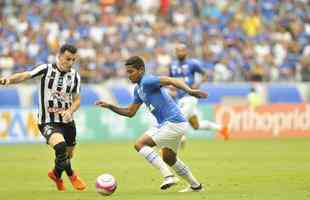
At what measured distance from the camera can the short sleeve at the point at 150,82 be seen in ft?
A: 44.7

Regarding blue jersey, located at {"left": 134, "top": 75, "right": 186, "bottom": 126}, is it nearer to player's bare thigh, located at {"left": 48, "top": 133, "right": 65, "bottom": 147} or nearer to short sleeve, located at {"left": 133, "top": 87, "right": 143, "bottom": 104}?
short sleeve, located at {"left": 133, "top": 87, "right": 143, "bottom": 104}

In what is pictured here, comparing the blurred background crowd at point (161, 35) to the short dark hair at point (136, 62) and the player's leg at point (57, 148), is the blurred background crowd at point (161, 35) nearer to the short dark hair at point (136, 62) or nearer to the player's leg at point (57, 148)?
the player's leg at point (57, 148)

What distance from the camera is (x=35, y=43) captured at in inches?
1284

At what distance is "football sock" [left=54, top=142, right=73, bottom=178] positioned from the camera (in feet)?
46.6

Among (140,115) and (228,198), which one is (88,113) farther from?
(228,198)

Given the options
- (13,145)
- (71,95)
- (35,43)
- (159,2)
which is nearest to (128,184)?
(71,95)

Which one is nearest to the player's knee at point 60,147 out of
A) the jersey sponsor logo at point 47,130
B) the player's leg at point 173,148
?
the jersey sponsor logo at point 47,130

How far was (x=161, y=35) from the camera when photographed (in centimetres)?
3581

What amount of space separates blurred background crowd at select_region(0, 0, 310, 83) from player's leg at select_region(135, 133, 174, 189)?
18.1 meters

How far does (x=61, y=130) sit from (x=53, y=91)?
0.65 m

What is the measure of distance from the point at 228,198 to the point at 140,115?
18.1m

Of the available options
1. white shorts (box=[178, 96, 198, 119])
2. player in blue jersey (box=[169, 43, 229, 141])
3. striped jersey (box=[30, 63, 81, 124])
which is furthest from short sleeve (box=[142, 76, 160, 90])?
white shorts (box=[178, 96, 198, 119])

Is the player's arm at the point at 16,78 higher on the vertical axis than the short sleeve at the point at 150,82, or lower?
higher

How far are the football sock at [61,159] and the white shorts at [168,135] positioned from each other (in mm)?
1409
